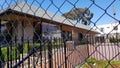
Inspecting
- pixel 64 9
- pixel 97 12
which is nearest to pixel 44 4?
pixel 64 9

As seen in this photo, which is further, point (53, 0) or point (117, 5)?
point (53, 0)

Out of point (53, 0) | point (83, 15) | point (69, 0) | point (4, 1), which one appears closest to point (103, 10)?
point (83, 15)

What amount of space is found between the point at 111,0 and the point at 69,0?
0.30m

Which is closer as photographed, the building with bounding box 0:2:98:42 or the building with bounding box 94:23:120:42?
the building with bounding box 94:23:120:42

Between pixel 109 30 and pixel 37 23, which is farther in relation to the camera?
pixel 37 23

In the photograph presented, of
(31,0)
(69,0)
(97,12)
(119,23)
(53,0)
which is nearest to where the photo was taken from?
(119,23)

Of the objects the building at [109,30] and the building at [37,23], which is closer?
the building at [109,30]

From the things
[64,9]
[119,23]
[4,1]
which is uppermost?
[4,1]

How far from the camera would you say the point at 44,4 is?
4.71 feet

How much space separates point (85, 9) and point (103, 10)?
13 centimetres

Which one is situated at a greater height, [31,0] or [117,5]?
[31,0]

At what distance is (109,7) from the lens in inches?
41.3

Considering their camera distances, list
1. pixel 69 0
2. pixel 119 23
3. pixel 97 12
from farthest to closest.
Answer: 1. pixel 69 0
2. pixel 97 12
3. pixel 119 23

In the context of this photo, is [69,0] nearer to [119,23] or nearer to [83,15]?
[83,15]
